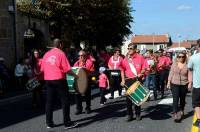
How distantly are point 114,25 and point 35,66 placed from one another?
22.6m

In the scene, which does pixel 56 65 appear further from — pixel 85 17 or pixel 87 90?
pixel 85 17

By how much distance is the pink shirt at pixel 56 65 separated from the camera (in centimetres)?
1101

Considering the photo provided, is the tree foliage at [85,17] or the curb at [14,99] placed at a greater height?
the tree foliage at [85,17]

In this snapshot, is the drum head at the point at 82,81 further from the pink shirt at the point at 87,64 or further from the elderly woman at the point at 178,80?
the elderly woman at the point at 178,80

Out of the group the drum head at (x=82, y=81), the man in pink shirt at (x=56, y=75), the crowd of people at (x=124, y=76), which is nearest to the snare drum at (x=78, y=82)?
the drum head at (x=82, y=81)

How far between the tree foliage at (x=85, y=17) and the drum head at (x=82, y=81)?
48.1ft

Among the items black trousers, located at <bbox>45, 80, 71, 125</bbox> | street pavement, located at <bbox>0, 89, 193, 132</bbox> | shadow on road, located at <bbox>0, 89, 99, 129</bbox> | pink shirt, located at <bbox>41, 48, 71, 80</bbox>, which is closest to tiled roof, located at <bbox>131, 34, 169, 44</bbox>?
shadow on road, located at <bbox>0, 89, 99, 129</bbox>

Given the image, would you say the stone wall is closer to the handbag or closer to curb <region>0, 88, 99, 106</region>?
curb <region>0, 88, 99, 106</region>

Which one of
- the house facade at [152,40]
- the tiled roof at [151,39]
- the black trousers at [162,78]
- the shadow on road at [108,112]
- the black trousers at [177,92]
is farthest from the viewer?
the tiled roof at [151,39]

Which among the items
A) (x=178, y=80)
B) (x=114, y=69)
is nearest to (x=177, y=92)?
(x=178, y=80)

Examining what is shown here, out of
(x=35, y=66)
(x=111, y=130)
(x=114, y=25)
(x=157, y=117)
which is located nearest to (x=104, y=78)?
(x=35, y=66)

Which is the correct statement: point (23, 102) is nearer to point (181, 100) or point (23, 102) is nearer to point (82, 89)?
point (82, 89)

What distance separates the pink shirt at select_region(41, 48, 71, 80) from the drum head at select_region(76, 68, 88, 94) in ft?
2.83

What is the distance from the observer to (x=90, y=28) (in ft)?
106
